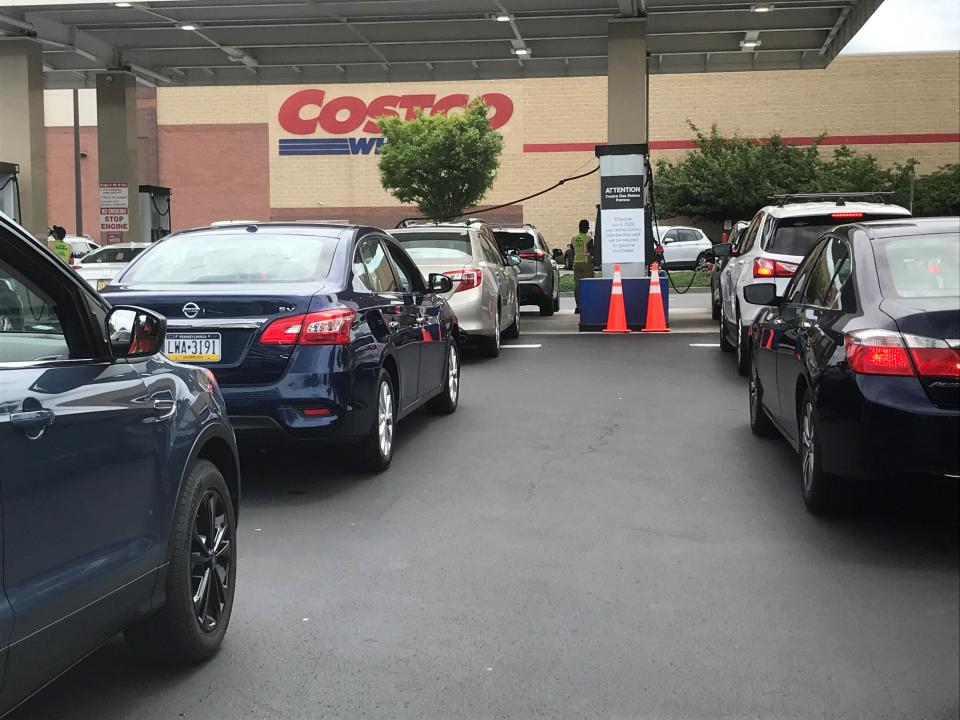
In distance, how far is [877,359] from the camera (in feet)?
18.3

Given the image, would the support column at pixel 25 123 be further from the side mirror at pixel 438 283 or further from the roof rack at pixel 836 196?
the side mirror at pixel 438 283

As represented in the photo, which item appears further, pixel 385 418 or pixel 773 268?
pixel 773 268

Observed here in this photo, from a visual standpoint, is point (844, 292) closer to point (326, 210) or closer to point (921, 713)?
point (921, 713)

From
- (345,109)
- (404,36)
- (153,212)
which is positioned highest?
(345,109)

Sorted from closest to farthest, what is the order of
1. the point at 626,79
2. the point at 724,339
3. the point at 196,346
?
the point at 196,346, the point at 724,339, the point at 626,79

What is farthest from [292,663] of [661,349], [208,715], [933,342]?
[661,349]

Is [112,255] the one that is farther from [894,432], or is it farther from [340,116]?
[340,116]

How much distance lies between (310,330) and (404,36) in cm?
1864

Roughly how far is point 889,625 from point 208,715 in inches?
99.6

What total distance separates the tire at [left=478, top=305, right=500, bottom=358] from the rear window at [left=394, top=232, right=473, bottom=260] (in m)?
1.02

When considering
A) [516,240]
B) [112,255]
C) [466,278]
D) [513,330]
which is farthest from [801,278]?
[112,255]

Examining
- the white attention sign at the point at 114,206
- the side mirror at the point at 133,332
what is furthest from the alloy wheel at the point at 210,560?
the white attention sign at the point at 114,206

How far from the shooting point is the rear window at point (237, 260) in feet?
25.0

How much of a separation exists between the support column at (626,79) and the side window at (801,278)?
569 inches
